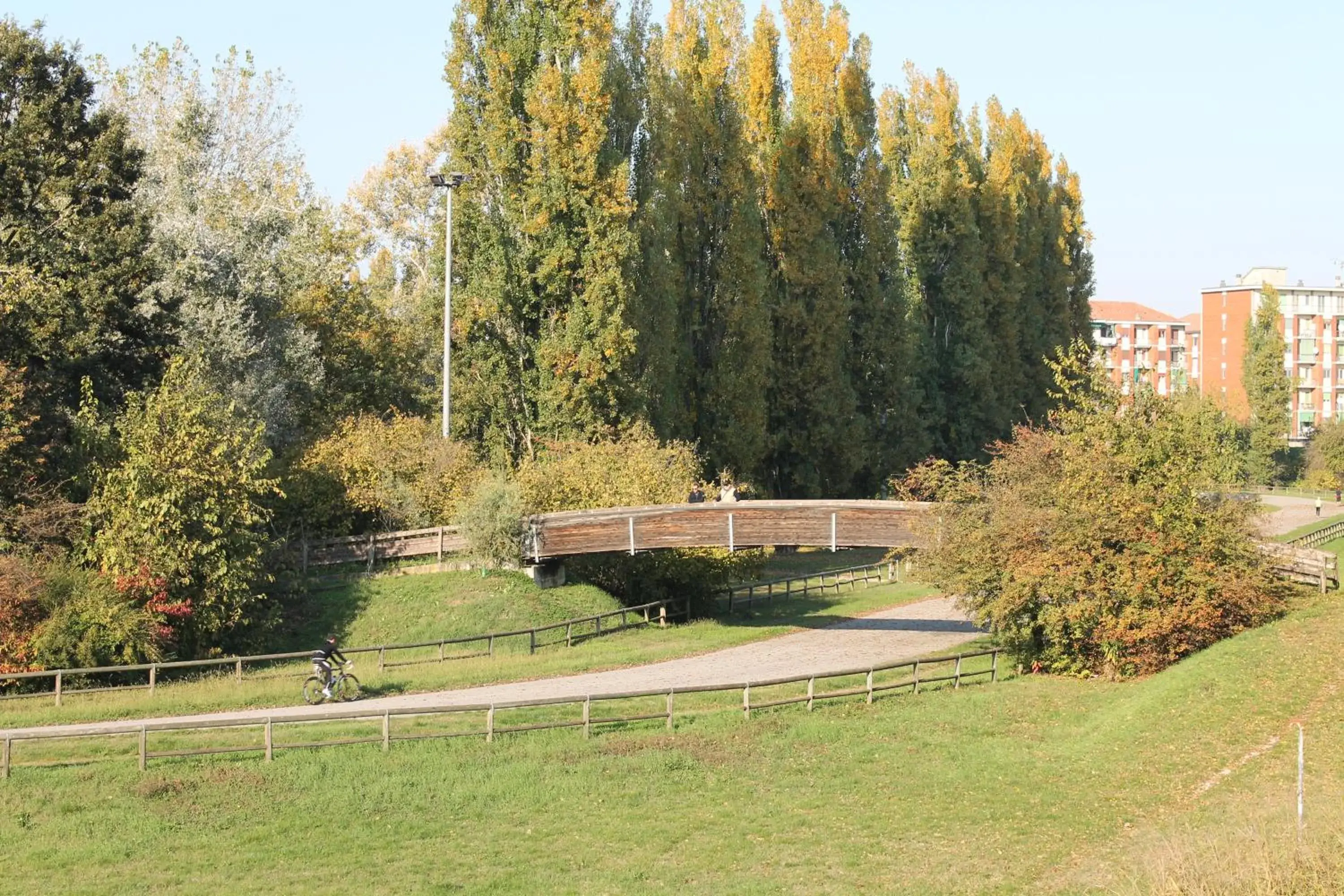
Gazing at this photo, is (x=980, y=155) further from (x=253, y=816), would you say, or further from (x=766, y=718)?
(x=253, y=816)

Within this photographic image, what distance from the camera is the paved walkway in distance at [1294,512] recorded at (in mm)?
73000

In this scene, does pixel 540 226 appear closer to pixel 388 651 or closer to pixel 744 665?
pixel 388 651

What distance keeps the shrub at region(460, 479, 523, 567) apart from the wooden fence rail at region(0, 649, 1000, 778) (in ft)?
39.4

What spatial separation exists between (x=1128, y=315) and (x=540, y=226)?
5389 inches

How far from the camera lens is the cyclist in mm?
30906

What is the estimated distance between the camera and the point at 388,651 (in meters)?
39.3

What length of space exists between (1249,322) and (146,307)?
9280 cm

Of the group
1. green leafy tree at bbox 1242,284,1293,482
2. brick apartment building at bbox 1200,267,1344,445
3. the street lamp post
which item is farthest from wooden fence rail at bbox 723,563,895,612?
brick apartment building at bbox 1200,267,1344,445

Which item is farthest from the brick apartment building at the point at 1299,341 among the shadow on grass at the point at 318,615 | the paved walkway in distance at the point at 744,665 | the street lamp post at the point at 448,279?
the shadow on grass at the point at 318,615

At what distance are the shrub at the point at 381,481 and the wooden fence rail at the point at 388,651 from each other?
7.28 metres

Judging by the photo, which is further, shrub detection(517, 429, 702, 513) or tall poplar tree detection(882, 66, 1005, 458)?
tall poplar tree detection(882, 66, 1005, 458)

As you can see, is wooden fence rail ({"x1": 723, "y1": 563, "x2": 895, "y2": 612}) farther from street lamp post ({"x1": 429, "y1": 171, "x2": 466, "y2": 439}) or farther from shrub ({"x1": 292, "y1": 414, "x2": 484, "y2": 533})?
street lamp post ({"x1": 429, "y1": 171, "x2": 466, "y2": 439})

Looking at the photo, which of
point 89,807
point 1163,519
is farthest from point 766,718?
point 89,807

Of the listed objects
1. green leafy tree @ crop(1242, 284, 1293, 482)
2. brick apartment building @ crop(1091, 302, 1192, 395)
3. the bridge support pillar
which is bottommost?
the bridge support pillar
